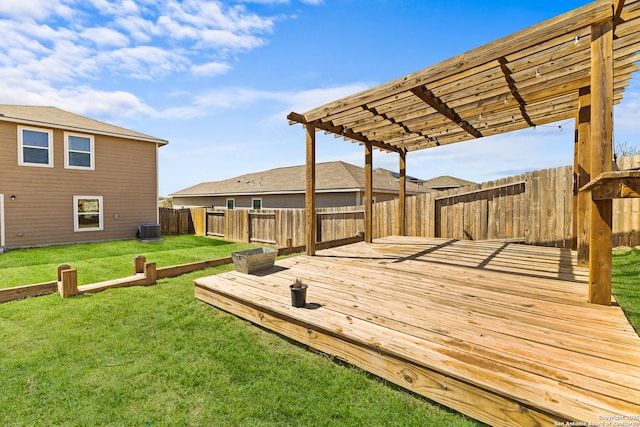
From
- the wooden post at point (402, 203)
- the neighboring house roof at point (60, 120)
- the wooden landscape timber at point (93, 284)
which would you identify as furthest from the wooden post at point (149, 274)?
the neighboring house roof at point (60, 120)

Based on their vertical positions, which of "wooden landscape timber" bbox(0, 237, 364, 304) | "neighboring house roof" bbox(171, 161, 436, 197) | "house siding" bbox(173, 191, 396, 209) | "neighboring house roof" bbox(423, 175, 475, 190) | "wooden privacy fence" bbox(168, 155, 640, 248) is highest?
"neighboring house roof" bbox(423, 175, 475, 190)

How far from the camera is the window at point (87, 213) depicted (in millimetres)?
11234

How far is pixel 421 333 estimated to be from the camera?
7.80ft

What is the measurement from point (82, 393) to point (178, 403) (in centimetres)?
81

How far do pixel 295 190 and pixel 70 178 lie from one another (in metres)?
9.53

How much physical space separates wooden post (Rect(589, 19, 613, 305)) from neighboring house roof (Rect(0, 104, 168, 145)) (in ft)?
48.9

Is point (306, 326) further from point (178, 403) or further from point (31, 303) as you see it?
point (31, 303)

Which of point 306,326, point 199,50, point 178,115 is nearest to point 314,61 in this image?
point 199,50

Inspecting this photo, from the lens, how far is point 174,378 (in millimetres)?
2352

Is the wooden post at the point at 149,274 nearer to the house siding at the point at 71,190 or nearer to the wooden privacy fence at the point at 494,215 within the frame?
the wooden privacy fence at the point at 494,215

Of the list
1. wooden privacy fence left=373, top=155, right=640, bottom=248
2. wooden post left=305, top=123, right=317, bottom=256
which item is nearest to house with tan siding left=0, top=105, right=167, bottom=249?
wooden post left=305, top=123, right=317, bottom=256

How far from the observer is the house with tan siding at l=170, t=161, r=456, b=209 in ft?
45.5

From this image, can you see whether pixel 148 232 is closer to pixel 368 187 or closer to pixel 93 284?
pixel 93 284

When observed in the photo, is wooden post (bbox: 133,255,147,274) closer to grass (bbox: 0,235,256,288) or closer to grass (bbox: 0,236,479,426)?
grass (bbox: 0,235,256,288)
